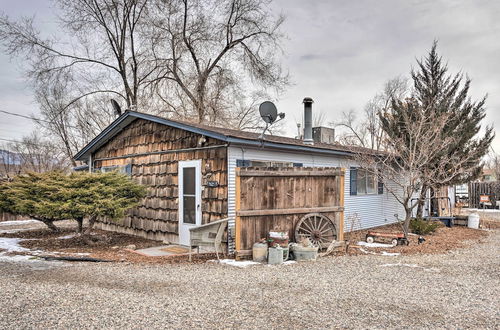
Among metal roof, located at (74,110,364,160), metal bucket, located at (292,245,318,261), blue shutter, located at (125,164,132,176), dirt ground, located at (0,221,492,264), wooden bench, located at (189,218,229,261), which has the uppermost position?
metal roof, located at (74,110,364,160)

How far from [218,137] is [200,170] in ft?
3.66

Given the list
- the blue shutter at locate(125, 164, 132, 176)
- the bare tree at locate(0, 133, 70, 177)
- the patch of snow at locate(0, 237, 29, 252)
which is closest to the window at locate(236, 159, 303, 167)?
the blue shutter at locate(125, 164, 132, 176)

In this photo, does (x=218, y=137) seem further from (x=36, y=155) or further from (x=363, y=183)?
(x=36, y=155)

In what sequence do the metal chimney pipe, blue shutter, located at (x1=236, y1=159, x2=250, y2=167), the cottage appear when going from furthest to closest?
the metal chimney pipe
blue shutter, located at (x1=236, y1=159, x2=250, y2=167)
the cottage

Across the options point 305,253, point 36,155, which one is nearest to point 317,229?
point 305,253

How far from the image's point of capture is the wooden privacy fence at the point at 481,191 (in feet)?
69.4

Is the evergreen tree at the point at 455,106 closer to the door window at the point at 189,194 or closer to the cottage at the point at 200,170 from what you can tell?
the cottage at the point at 200,170

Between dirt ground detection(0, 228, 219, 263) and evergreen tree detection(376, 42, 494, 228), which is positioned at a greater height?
evergreen tree detection(376, 42, 494, 228)

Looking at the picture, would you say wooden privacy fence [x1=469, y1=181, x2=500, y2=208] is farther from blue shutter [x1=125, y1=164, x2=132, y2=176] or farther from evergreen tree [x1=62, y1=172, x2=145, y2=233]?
evergreen tree [x1=62, y1=172, x2=145, y2=233]

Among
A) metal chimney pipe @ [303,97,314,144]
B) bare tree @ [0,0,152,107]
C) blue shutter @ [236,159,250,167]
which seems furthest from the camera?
bare tree @ [0,0,152,107]

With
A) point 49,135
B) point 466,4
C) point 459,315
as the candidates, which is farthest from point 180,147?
point 49,135

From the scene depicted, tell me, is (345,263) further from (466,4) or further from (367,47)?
(367,47)

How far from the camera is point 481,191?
21.5 metres

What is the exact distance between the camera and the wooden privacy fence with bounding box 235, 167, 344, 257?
272 inches
